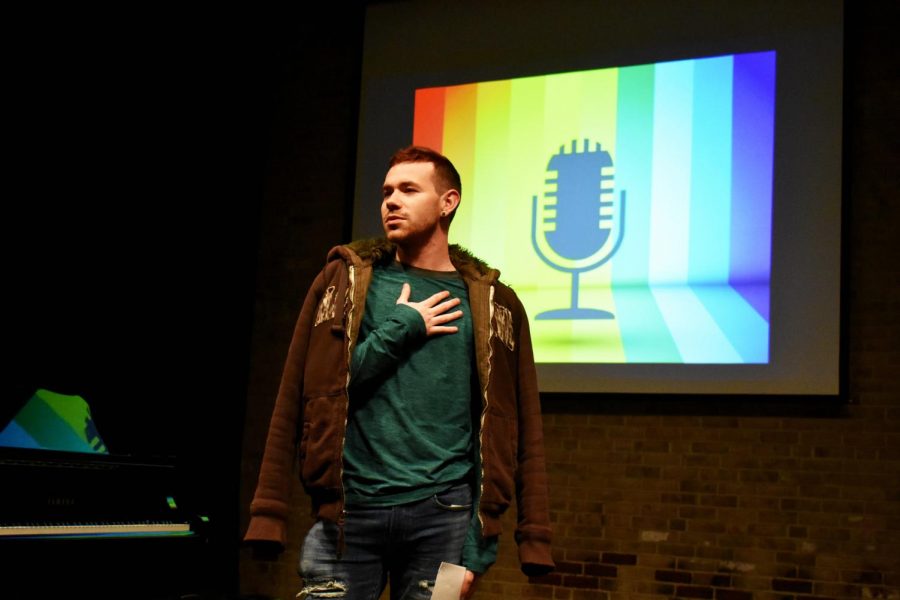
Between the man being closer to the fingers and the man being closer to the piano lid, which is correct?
the fingers

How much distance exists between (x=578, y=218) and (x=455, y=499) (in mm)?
2981

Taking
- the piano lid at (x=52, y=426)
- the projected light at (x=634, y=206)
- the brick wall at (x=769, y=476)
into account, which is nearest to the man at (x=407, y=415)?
the piano lid at (x=52, y=426)

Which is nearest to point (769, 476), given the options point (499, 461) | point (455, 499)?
point (499, 461)

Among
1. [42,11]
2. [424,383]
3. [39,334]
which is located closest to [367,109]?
[42,11]

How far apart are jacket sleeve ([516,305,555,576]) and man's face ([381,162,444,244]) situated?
33cm

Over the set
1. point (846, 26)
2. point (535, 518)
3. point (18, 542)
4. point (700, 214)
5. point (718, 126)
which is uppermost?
point (846, 26)

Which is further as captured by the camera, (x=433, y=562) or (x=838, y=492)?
(x=838, y=492)

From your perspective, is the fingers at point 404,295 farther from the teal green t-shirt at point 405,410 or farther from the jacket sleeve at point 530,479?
the jacket sleeve at point 530,479

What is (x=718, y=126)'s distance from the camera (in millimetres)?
4676

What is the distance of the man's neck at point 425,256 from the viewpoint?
223 cm

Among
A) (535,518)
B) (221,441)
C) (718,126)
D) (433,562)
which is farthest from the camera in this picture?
(221,441)

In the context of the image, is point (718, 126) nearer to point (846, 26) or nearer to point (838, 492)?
point (846, 26)

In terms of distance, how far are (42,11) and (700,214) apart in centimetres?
315

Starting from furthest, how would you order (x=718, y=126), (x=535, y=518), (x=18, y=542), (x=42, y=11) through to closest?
(x=718, y=126)
(x=42, y=11)
(x=18, y=542)
(x=535, y=518)
